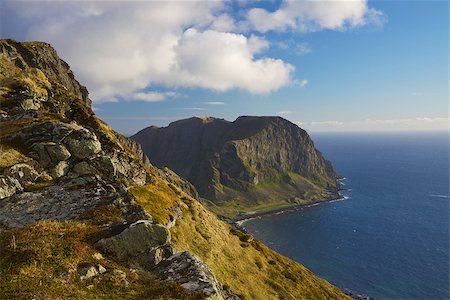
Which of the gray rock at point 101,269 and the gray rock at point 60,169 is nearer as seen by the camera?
the gray rock at point 101,269

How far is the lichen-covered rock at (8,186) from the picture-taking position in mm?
34125

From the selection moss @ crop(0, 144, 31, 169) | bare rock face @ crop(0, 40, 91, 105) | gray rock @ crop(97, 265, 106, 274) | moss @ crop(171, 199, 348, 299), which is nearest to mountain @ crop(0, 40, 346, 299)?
gray rock @ crop(97, 265, 106, 274)

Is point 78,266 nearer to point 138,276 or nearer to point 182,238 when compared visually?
point 138,276

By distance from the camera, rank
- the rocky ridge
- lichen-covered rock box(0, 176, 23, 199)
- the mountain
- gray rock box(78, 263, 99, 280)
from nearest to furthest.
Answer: the mountain, gray rock box(78, 263, 99, 280), the rocky ridge, lichen-covered rock box(0, 176, 23, 199)

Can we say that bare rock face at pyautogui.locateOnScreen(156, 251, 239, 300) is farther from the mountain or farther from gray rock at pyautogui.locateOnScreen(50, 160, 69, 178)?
gray rock at pyautogui.locateOnScreen(50, 160, 69, 178)

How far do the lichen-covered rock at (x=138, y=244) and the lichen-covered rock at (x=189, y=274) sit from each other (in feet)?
3.64

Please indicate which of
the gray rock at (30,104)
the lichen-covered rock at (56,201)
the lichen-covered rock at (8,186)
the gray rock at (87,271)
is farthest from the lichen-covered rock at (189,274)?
the gray rock at (30,104)

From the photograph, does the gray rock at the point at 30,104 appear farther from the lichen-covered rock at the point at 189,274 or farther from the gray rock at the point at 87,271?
the lichen-covered rock at the point at 189,274

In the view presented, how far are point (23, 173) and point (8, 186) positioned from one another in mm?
3684

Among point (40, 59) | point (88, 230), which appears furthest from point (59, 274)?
point (40, 59)

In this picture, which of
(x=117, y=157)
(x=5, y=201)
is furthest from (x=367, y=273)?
(x=5, y=201)

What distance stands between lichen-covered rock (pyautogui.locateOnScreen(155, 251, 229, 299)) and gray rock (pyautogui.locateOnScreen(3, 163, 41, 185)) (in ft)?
75.0

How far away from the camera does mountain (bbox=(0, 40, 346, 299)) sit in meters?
20.6

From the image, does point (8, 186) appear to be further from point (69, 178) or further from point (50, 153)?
point (50, 153)
